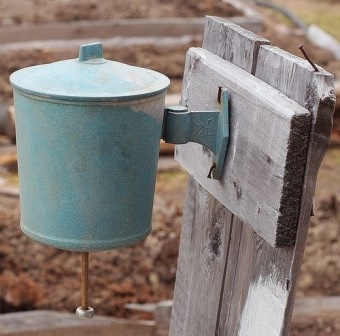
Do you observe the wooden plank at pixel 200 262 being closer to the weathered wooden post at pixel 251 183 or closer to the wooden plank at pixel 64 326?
the weathered wooden post at pixel 251 183

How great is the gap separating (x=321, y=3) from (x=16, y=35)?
5446mm

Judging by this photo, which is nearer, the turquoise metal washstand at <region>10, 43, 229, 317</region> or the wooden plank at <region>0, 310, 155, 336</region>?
the turquoise metal washstand at <region>10, 43, 229, 317</region>

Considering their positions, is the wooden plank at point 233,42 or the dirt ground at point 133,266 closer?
the wooden plank at point 233,42

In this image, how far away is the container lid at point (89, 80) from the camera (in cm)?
197

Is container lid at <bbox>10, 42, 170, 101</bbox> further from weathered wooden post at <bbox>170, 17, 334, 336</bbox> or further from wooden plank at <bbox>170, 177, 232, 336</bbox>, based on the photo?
wooden plank at <bbox>170, 177, 232, 336</bbox>

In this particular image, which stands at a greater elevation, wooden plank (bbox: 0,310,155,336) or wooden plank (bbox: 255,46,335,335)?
wooden plank (bbox: 255,46,335,335)

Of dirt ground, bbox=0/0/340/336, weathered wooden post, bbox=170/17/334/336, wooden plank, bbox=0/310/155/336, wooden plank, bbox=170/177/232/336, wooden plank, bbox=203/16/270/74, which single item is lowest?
dirt ground, bbox=0/0/340/336

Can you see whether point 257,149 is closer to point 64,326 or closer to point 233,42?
point 233,42

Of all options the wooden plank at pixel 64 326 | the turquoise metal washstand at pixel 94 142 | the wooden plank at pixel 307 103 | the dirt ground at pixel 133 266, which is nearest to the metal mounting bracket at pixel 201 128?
the turquoise metal washstand at pixel 94 142

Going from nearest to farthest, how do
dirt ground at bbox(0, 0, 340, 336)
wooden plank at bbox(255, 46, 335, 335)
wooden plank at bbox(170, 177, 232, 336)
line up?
wooden plank at bbox(255, 46, 335, 335) → wooden plank at bbox(170, 177, 232, 336) → dirt ground at bbox(0, 0, 340, 336)

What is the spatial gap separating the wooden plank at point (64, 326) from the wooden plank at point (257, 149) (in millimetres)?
1705

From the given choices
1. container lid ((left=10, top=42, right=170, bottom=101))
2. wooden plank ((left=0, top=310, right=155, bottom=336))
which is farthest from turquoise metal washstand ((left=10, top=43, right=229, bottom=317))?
wooden plank ((left=0, top=310, right=155, bottom=336))

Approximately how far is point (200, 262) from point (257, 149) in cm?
58

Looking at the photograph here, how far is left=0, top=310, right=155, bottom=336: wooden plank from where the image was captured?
3.79 metres
